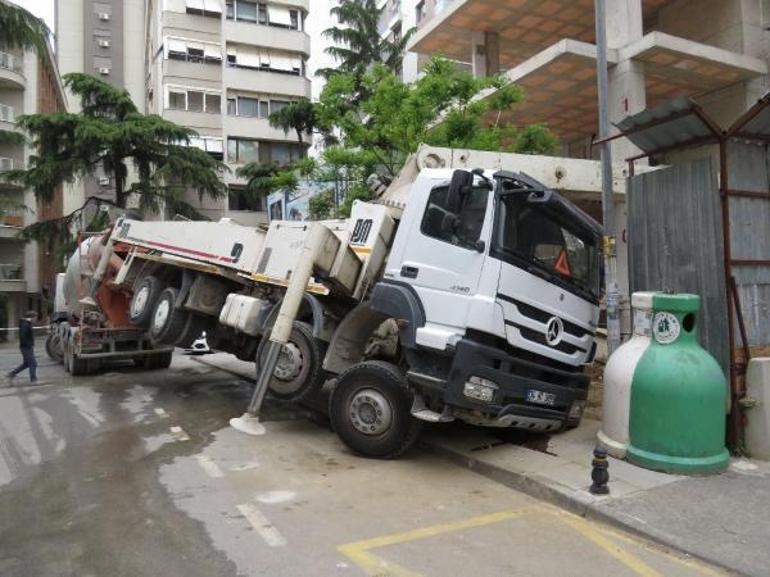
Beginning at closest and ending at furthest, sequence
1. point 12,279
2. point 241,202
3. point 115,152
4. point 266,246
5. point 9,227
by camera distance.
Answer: point 266,246 < point 115,152 < point 9,227 < point 12,279 < point 241,202

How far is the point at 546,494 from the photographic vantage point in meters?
5.86

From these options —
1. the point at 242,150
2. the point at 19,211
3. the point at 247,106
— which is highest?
the point at 247,106

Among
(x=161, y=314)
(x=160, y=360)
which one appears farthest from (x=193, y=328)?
(x=160, y=360)

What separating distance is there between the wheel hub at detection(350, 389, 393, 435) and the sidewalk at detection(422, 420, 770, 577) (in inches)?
34.9

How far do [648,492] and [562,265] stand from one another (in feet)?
7.92

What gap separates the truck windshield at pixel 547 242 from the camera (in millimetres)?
6543

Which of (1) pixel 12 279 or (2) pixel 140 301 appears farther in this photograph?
(1) pixel 12 279

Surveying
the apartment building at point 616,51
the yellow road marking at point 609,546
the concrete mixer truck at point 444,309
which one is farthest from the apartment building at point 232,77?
the yellow road marking at point 609,546

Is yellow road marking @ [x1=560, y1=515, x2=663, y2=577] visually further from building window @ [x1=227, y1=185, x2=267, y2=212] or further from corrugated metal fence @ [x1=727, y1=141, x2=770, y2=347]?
building window @ [x1=227, y1=185, x2=267, y2=212]

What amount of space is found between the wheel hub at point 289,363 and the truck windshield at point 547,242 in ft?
9.77

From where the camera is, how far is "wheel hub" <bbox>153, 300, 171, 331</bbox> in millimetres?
10867

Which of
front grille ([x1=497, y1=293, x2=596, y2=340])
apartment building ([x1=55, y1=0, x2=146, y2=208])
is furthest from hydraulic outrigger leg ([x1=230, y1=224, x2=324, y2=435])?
apartment building ([x1=55, y1=0, x2=146, y2=208])

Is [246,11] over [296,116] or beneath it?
over

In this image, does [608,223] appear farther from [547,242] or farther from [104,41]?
[104,41]
